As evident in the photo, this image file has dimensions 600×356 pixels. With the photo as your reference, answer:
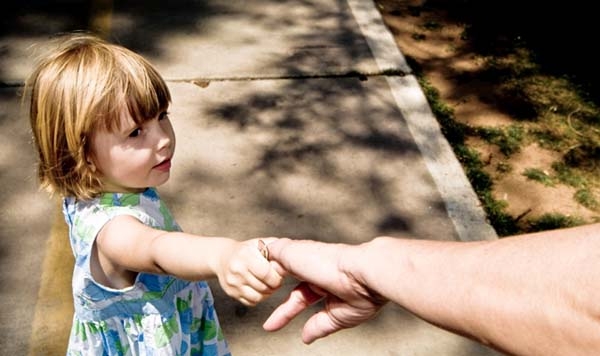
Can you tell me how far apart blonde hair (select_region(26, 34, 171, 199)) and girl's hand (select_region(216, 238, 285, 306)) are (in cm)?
50

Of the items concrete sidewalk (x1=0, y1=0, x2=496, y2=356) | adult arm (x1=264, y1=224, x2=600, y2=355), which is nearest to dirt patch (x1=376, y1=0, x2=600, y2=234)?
concrete sidewalk (x1=0, y1=0, x2=496, y2=356)

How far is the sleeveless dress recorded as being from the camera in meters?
1.89

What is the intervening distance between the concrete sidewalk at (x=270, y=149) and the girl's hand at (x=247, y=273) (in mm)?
1292

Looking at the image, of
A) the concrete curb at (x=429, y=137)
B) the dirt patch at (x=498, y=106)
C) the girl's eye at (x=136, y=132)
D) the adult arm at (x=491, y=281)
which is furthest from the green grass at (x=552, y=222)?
the girl's eye at (x=136, y=132)

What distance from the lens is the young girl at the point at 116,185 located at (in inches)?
67.2

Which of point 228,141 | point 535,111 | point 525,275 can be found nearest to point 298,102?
point 228,141

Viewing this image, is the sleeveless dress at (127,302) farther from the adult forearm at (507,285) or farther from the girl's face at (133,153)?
the adult forearm at (507,285)

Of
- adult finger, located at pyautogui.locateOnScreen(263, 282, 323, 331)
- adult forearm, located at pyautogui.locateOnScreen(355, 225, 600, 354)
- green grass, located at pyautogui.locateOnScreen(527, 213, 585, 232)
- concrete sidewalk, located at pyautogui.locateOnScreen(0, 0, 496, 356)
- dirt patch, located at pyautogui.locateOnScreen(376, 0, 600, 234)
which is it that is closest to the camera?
adult forearm, located at pyautogui.locateOnScreen(355, 225, 600, 354)

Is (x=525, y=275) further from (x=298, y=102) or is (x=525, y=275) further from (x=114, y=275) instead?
(x=298, y=102)

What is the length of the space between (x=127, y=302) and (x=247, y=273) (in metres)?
0.58

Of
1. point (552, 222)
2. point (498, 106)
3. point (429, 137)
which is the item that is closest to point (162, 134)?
point (552, 222)

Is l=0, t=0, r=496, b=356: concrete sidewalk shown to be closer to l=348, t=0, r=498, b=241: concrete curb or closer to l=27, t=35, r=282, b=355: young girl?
l=348, t=0, r=498, b=241: concrete curb

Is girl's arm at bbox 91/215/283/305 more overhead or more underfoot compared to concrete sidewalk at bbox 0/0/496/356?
more overhead

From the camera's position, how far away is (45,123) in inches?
72.2
